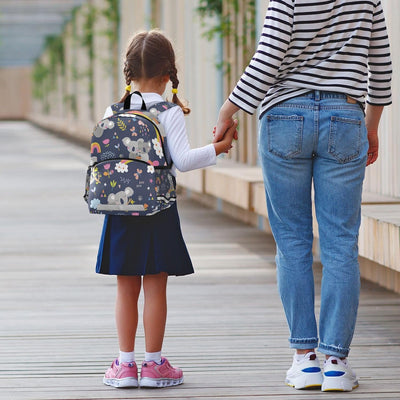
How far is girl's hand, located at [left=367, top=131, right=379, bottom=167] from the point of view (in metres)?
3.01

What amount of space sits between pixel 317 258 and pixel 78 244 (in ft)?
5.49

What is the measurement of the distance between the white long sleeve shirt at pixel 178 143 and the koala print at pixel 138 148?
0.08 m

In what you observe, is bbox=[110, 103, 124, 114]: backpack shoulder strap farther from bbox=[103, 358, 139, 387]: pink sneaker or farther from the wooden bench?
the wooden bench

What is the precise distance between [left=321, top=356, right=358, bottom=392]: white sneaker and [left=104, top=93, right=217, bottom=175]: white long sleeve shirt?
653 millimetres

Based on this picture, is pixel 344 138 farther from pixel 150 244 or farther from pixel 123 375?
pixel 123 375

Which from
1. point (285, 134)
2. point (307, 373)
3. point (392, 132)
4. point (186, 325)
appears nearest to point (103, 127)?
point (285, 134)

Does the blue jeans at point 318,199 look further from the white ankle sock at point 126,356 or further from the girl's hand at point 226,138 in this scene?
the white ankle sock at point 126,356

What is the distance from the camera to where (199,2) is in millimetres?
9461

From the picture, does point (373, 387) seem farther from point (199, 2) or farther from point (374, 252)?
point (199, 2)

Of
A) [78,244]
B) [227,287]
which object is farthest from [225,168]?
[227,287]

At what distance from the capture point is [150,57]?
2.95m

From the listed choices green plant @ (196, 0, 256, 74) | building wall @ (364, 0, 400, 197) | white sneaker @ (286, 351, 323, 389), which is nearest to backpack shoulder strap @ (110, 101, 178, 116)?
white sneaker @ (286, 351, 323, 389)

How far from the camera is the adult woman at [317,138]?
2.76m

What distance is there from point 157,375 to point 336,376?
0.52 meters
